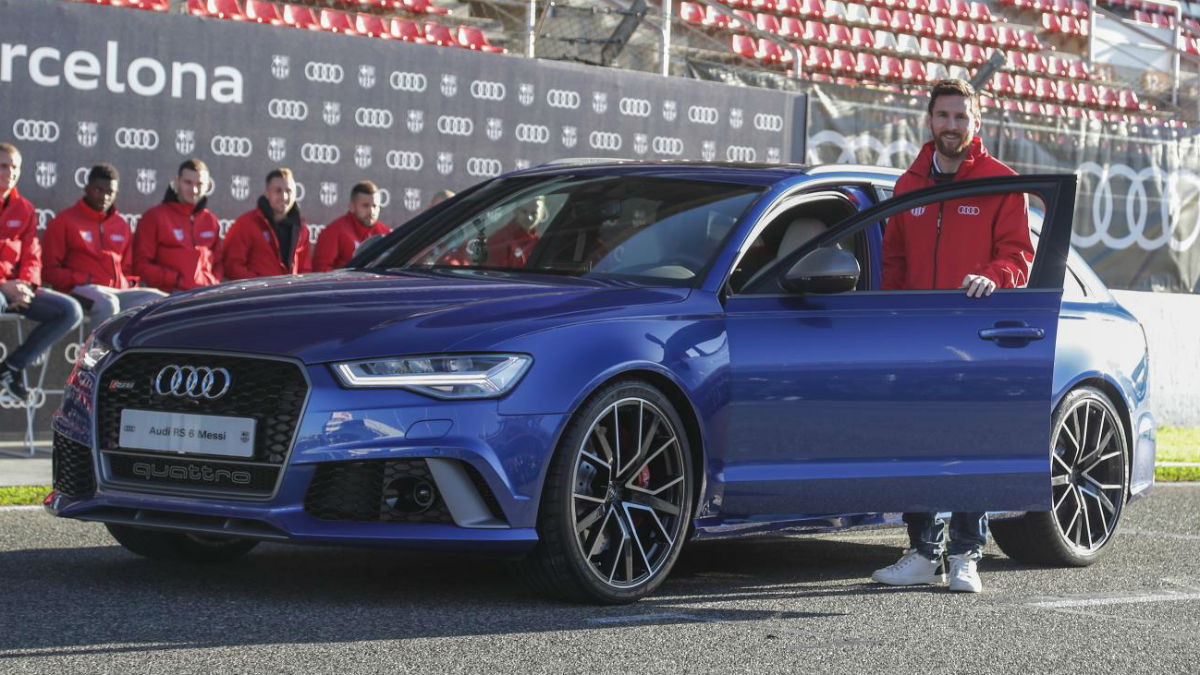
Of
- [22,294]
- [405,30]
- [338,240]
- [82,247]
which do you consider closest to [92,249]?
[82,247]

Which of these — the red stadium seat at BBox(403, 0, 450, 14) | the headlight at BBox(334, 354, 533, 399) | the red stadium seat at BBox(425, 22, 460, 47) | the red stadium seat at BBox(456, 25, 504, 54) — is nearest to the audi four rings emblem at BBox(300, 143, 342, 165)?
the red stadium seat at BBox(456, 25, 504, 54)

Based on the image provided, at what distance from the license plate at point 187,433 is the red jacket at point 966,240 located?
2.56 m

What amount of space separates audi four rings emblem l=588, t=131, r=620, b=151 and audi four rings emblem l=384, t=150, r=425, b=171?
1378 mm

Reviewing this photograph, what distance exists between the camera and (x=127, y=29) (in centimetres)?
1212

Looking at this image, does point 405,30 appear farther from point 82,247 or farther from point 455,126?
point 82,247

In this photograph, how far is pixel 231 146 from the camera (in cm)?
1270

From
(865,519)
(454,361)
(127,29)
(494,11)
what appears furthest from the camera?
(494,11)

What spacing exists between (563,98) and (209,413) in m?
8.52

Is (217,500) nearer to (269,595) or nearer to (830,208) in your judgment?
(269,595)

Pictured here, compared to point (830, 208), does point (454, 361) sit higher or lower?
lower

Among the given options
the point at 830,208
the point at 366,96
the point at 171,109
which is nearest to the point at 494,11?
the point at 366,96

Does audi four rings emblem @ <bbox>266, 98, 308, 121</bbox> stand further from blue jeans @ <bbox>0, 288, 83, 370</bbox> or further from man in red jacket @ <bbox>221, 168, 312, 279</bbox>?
blue jeans @ <bbox>0, 288, 83, 370</bbox>

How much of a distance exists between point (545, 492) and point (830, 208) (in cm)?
194

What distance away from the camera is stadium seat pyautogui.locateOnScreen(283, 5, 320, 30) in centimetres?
1636
